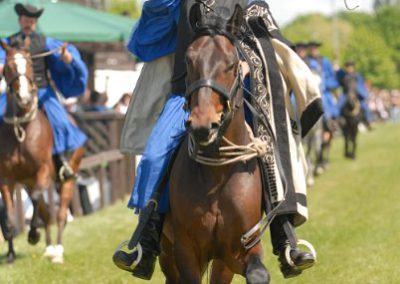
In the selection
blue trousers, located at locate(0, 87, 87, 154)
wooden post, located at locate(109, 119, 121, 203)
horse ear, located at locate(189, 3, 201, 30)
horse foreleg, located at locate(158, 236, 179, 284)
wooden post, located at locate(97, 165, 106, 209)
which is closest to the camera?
horse ear, located at locate(189, 3, 201, 30)

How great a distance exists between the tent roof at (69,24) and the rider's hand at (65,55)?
4.31 meters

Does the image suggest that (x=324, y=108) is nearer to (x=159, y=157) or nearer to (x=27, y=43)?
(x=27, y=43)

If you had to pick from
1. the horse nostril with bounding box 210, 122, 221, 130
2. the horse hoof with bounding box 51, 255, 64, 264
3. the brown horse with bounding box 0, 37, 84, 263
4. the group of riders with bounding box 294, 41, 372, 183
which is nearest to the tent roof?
the group of riders with bounding box 294, 41, 372, 183

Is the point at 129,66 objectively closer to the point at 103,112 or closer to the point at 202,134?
the point at 103,112

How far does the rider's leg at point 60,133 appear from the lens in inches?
445

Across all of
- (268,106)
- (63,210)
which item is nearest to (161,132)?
(268,106)

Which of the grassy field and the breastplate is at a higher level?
the breastplate

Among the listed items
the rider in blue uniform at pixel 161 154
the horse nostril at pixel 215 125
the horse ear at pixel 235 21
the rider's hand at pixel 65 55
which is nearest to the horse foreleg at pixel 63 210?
the rider's hand at pixel 65 55

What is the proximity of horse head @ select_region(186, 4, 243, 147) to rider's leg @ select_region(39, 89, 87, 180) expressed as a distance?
5399 millimetres

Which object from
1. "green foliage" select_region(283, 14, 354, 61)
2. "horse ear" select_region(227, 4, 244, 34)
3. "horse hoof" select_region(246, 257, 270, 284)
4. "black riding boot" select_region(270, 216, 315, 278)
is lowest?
"green foliage" select_region(283, 14, 354, 61)

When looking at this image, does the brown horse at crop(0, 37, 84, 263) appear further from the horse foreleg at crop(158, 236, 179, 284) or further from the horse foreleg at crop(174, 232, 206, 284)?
the horse foreleg at crop(174, 232, 206, 284)

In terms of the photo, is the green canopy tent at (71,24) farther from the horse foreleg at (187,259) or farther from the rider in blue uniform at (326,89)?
the horse foreleg at (187,259)

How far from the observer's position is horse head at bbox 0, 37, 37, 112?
406 inches

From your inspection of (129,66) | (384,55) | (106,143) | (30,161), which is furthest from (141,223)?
(384,55)
